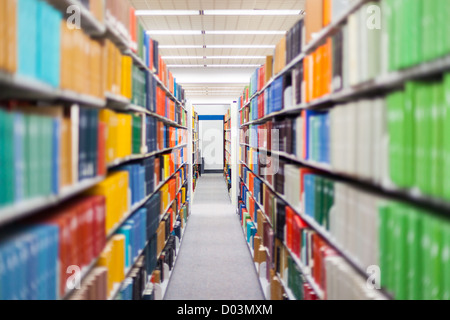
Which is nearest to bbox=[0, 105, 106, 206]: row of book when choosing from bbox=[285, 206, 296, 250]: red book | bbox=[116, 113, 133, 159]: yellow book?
bbox=[116, 113, 133, 159]: yellow book

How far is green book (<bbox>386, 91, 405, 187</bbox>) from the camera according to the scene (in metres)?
1.19

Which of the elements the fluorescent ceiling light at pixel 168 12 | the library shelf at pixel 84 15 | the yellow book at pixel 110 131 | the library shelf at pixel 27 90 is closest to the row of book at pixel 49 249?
the yellow book at pixel 110 131

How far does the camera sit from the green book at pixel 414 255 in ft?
3.68

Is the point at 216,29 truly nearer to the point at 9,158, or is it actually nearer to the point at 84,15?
the point at 84,15

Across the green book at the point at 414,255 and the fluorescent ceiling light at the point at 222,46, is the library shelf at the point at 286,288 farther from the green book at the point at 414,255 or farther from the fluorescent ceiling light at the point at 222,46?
the fluorescent ceiling light at the point at 222,46

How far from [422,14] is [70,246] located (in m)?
1.50

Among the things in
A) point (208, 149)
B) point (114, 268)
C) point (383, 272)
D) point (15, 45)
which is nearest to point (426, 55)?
point (383, 272)

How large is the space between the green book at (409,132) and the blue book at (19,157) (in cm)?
120

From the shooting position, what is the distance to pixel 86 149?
1.62 metres

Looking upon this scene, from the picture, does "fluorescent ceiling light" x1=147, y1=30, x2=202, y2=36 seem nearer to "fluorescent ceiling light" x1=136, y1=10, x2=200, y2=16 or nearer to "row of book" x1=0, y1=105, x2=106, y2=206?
"fluorescent ceiling light" x1=136, y1=10, x2=200, y2=16

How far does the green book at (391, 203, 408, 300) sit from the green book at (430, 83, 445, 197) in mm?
183

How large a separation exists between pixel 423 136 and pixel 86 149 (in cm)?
134

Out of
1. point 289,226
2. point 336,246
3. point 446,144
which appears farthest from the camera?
point 289,226

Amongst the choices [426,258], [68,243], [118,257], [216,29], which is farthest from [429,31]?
[216,29]
